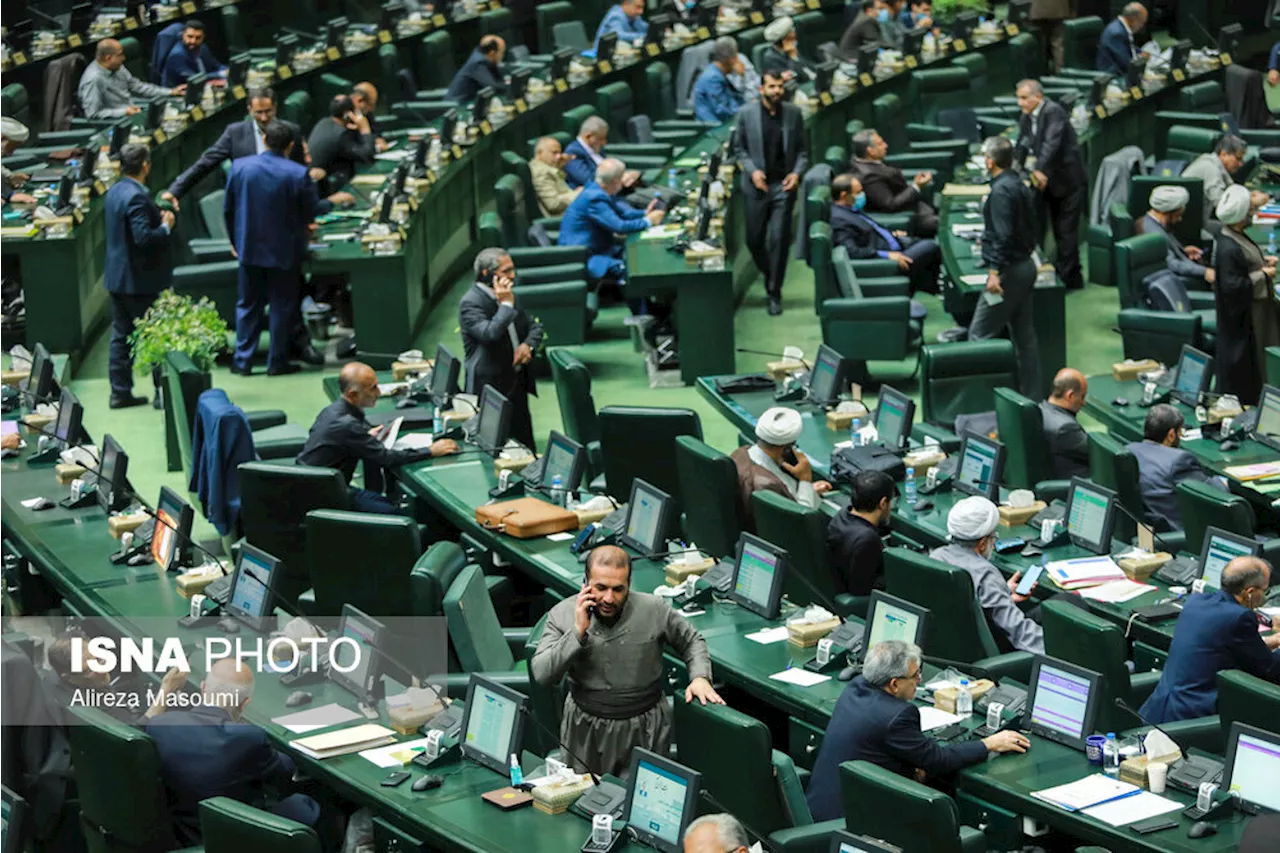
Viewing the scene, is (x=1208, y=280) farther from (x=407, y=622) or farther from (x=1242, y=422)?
(x=407, y=622)

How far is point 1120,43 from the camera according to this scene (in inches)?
712

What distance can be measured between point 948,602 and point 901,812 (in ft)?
6.10

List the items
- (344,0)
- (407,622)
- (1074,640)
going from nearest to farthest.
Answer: (1074,640) → (407,622) → (344,0)

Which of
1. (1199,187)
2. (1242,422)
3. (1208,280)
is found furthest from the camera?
(1199,187)

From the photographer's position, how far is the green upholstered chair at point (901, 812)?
5809 millimetres

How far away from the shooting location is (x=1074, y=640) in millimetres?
7223

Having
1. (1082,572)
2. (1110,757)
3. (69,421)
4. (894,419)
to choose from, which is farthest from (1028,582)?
(69,421)

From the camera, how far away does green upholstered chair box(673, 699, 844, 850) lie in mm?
6234

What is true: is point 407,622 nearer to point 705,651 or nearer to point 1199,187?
point 705,651

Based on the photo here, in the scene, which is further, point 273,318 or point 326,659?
point 273,318

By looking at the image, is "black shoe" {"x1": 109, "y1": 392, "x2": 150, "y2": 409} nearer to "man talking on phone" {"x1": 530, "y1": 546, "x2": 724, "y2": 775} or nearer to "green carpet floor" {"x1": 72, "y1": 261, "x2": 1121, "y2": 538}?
"green carpet floor" {"x1": 72, "y1": 261, "x2": 1121, "y2": 538}

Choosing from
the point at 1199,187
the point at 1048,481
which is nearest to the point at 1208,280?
the point at 1199,187

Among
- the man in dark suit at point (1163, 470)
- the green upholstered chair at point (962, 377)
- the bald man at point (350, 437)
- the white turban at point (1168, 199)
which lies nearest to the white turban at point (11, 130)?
the bald man at point (350, 437)

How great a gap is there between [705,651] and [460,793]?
91 centimetres
